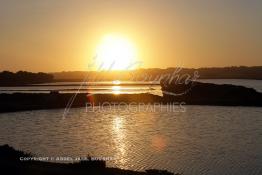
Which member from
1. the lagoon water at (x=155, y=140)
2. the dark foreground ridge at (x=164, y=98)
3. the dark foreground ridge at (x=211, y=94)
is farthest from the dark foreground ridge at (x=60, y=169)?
the dark foreground ridge at (x=211, y=94)

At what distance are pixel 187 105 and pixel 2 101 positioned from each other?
34198mm

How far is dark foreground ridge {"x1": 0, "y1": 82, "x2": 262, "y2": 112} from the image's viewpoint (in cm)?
7494

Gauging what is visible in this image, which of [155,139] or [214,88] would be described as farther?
[214,88]

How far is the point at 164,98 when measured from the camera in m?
81.9

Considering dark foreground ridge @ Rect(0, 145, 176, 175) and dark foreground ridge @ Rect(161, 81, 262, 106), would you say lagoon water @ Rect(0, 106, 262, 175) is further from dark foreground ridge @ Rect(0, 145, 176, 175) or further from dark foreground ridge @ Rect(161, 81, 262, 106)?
dark foreground ridge @ Rect(161, 81, 262, 106)

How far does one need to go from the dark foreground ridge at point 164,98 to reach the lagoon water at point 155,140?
58.9ft

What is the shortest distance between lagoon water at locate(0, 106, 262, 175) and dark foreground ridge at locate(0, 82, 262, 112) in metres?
18.0

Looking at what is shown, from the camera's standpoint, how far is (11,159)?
78.5 ft

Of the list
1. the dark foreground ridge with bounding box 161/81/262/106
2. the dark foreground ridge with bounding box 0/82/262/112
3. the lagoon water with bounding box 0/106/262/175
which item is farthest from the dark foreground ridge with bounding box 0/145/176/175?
the dark foreground ridge with bounding box 161/81/262/106

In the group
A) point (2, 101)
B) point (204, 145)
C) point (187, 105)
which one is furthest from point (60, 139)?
point (2, 101)

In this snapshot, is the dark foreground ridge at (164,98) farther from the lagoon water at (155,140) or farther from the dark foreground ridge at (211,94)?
the lagoon water at (155,140)

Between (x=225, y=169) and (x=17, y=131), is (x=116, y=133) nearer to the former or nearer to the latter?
(x=17, y=131)

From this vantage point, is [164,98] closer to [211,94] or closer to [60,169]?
[211,94]

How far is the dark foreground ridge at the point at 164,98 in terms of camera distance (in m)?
74.9
